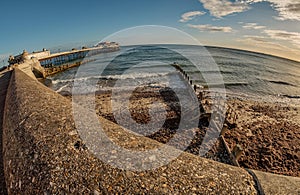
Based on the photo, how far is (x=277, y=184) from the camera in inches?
134

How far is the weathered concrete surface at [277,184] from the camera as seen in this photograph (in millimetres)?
3195

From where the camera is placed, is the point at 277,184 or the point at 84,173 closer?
the point at 84,173

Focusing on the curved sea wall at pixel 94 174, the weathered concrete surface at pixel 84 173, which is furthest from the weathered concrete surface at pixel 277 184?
the weathered concrete surface at pixel 84 173

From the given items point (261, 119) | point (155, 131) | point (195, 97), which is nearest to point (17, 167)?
point (155, 131)

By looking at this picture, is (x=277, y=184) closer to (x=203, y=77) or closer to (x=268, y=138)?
(x=268, y=138)

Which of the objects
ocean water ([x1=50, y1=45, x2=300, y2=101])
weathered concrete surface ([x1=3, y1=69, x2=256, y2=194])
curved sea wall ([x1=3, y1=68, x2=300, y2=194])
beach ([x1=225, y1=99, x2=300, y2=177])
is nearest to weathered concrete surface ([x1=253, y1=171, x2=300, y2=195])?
curved sea wall ([x1=3, y1=68, x2=300, y2=194])

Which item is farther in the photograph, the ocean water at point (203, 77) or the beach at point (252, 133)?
the ocean water at point (203, 77)

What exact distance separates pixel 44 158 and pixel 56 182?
780mm

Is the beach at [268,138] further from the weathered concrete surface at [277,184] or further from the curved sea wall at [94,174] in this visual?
the curved sea wall at [94,174]

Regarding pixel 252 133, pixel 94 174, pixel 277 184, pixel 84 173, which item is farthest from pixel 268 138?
pixel 84 173

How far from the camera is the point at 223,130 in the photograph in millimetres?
9039

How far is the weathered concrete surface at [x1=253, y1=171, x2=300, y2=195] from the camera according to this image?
126 inches

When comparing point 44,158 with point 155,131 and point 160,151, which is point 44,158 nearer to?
point 160,151

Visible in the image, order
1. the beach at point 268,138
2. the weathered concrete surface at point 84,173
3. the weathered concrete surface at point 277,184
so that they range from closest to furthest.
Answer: the weathered concrete surface at point 84,173, the weathered concrete surface at point 277,184, the beach at point 268,138
